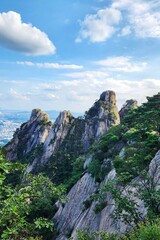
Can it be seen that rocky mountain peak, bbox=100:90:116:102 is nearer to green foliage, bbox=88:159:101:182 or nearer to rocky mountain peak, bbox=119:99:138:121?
rocky mountain peak, bbox=119:99:138:121

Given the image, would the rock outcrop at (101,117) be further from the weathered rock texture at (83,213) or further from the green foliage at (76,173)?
the weathered rock texture at (83,213)

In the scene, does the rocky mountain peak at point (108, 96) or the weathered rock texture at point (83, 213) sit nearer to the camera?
the weathered rock texture at point (83, 213)

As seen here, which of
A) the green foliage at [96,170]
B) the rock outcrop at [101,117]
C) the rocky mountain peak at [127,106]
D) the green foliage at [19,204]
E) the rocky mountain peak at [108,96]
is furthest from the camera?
the rocky mountain peak at [108,96]

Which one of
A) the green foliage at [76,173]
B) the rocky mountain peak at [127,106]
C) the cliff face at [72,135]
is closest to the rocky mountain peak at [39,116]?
the cliff face at [72,135]

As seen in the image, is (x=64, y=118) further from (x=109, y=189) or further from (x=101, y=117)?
(x=109, y=189)

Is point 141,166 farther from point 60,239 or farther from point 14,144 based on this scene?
point 14,144

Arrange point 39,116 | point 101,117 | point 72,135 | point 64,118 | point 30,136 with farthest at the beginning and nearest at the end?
point 39,116
point 30,136
point 64,118
point 101,117
point 72,135

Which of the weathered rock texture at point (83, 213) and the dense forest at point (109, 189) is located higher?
the dense forest at point (109, 189)

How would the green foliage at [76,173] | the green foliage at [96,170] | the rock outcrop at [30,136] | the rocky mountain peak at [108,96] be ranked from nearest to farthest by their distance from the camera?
the green foliage at [96,170] < the green foliage at [76,173] < the rocky mountain peak at [108,96] < the rock outcrop at [30,136]

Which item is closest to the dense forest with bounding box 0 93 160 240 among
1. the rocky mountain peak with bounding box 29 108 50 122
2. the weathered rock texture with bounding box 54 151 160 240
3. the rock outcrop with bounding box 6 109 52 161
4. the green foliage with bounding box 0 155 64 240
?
the green foliage with bounding box 0 155 64 240

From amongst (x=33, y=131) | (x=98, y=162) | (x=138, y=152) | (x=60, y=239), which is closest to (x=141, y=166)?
(x=138, y=152)

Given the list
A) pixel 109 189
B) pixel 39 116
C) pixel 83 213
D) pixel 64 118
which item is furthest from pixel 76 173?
pixel 39 116

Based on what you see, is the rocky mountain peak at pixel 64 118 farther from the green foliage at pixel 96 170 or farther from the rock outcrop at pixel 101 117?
the green foliage at pixel 96 170

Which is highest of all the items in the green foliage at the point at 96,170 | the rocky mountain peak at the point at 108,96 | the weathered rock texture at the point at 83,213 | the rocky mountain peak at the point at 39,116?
the rocky mountain peak at the point at 108,96
